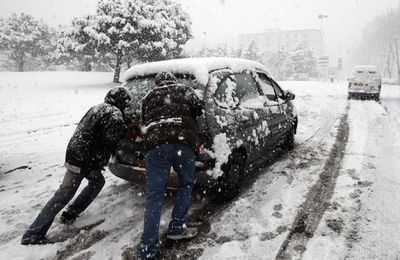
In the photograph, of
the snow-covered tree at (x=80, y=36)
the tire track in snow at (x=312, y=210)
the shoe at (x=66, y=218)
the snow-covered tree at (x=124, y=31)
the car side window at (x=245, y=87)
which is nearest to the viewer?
the tire track in snow at (x=312, y=210)

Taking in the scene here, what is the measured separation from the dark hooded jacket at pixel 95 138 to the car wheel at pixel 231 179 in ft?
4.47

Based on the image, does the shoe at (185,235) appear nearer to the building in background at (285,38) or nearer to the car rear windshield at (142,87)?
the car rear windshield at (142,87)

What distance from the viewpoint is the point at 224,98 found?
4.36 metres

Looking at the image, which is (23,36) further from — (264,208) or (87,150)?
(264,208)

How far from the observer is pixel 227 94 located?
14.6 ft

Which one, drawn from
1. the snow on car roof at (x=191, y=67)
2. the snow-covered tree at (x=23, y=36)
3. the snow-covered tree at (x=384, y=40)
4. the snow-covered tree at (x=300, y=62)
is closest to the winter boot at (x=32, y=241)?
the snow on car roof at (x=191, y=67)

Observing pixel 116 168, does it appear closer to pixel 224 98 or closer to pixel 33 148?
pixel 224 98

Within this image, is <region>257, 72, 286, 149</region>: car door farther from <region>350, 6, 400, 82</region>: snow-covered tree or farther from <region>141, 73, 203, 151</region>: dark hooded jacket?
<region>350, 6, 400, 82</region>: snow-covered tree

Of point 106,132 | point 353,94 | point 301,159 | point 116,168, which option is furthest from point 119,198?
point 353,94

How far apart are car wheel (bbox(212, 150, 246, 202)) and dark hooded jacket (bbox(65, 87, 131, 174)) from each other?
1.36m

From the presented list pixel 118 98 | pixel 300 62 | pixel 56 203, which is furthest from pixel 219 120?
pixel 300 62

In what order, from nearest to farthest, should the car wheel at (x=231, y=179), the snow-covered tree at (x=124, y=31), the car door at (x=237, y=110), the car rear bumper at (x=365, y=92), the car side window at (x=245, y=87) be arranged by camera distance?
1. the car door at (x=237, y=110)
2. the car wheel at (x=231, y=179)
3. the car side window at (x=245, y=87)
4. the car rear bumper at (x=365, y=92)
5. the snow-covered tree at (x=124, y=31)

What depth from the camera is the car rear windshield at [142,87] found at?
4.10m

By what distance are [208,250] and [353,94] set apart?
55.0 ft
